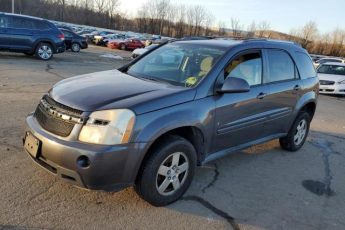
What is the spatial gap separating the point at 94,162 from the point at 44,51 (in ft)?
49.5

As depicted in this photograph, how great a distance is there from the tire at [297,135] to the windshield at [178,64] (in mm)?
2304

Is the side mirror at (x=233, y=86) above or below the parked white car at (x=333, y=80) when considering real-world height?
above

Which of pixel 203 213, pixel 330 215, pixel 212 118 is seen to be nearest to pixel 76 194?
pixel 203 213

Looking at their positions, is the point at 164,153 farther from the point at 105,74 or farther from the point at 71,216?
the point at 105,74

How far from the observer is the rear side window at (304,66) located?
602cm

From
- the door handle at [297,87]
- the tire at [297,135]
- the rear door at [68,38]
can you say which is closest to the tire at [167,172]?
the door handle at [297,87]

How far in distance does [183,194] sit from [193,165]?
0.36 m

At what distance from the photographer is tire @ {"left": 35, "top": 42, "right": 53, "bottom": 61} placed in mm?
16781

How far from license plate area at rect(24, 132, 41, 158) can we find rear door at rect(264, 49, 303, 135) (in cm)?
301

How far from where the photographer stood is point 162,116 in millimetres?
3588

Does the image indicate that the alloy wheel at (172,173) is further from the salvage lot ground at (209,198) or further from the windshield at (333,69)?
the windshield at (333,69)

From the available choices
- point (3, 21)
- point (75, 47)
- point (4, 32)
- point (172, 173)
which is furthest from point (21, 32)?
point (172, 173)

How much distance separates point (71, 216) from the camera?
346cm

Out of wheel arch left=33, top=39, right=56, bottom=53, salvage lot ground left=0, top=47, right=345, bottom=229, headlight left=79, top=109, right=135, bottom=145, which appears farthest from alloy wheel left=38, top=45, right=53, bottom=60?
headlight left=79, top=109, right=135, bottom=145
